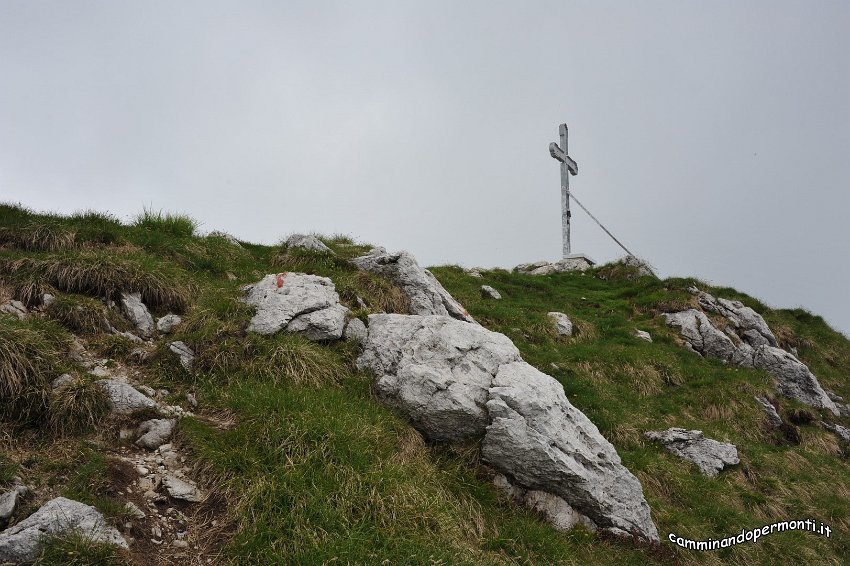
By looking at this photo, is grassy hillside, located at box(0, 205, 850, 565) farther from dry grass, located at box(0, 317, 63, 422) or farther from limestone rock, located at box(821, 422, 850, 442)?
limestone rock, located at box(821, 422, 850, 442)

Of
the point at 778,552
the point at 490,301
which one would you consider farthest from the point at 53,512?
the point at 490,301

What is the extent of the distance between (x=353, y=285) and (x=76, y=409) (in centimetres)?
707

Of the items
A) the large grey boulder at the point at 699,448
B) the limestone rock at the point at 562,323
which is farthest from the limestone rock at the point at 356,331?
the limestone rock at the point at 562,323

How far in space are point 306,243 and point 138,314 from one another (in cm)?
687

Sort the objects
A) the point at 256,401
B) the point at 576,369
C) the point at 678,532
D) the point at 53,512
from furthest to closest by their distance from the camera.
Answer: the point at 576,369
the point at 678,532
the point at 256,401
the point at 53,512

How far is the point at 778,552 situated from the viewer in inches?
408

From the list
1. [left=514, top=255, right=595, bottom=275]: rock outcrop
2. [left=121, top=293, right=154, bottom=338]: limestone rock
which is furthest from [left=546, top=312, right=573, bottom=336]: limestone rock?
[left=121, top=293, right=154, bottom=338]: limestone rock

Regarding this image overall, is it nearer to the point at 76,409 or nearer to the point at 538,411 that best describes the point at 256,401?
the point at 76,409

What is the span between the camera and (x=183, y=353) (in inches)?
360

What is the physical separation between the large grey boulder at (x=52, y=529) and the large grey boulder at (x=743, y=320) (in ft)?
80.5

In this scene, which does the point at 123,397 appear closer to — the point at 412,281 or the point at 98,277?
the point at 98,277

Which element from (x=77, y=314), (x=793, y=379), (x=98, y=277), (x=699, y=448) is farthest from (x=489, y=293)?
(x=77, y=314)

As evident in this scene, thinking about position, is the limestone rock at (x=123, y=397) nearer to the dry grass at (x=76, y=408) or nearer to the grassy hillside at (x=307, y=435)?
the dry grass at (x=76, y=408)

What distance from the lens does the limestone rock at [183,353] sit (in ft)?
29.4
